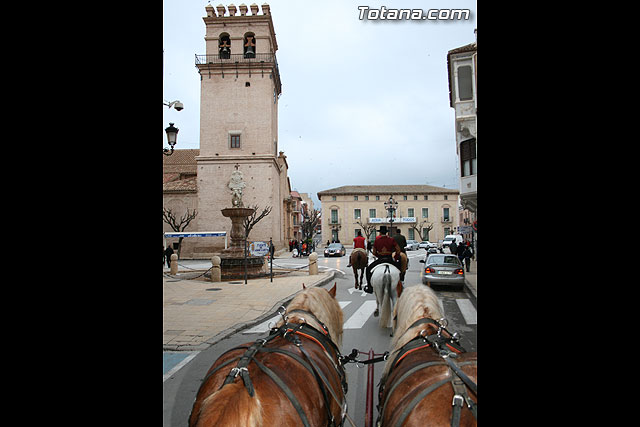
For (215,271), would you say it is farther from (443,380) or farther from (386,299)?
(443,380)

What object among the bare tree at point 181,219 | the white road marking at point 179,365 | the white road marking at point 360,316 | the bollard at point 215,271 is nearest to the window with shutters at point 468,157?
the white road marking at point 360,316

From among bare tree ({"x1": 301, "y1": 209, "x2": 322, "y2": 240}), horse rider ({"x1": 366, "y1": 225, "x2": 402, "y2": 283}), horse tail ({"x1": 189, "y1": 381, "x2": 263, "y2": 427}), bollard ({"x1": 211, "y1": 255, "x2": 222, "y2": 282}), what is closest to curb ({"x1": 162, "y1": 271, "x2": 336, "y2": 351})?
horse rider ({"x1": 366, "y1": 225, "x2": 402, "y2": 283})

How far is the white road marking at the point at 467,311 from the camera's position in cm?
759

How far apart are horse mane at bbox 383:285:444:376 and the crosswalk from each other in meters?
3.09

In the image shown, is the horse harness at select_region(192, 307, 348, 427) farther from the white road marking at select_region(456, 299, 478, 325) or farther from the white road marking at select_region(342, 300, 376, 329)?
the white road marking at select_region(456, 299, 478, 325)

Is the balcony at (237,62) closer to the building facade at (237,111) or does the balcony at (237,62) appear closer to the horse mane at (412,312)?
the building facade at (237,111)

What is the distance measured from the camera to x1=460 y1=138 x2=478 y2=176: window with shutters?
592 inches

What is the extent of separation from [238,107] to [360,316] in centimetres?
2669

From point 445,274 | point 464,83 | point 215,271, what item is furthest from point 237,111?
point 445,274
